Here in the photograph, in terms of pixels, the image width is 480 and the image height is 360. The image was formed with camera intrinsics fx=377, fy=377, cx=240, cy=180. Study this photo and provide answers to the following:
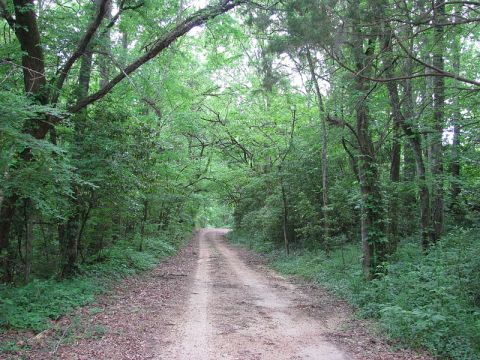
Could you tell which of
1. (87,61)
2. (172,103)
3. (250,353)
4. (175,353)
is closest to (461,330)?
(250,353)

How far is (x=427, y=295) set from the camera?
24.4ft

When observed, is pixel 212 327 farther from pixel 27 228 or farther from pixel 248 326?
pixel 27 228

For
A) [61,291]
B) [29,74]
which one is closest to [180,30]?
[29,74]

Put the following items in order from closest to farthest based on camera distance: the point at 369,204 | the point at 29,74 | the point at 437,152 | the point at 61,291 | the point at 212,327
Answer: the point at 212,327, the point at 61,291, the point at 29,74, the point at 369,204, the point at 437,152

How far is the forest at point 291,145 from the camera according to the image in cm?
682

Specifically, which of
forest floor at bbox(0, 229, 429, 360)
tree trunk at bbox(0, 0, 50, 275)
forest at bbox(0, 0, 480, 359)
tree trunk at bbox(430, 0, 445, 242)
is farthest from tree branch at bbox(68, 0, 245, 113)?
tree trunk at bbox(430, 0, 445, 242)

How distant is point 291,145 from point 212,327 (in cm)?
1106

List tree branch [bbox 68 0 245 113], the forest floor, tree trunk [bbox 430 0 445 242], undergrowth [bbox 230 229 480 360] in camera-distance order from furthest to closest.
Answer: tree trunk [bbox 430 0 445 242], tree branch [bbox 68 0 245 113], undergrowth [bbox 230 229 480 360], the forest floor

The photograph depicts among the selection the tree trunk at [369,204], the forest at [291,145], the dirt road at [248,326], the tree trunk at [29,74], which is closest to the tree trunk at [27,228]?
the forest at [291,145]

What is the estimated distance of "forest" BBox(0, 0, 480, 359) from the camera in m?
6.82

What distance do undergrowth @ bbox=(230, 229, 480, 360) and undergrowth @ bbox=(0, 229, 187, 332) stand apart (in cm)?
630

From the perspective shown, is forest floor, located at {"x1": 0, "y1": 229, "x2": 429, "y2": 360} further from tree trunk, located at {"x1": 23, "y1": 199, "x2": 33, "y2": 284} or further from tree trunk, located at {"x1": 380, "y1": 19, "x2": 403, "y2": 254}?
tree trunk, located at {"x1": 380, "y1": 19, "x2": 403, "y2": 254}

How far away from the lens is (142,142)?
12508 millimetres

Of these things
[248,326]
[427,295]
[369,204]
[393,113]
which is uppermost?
[393,113]
